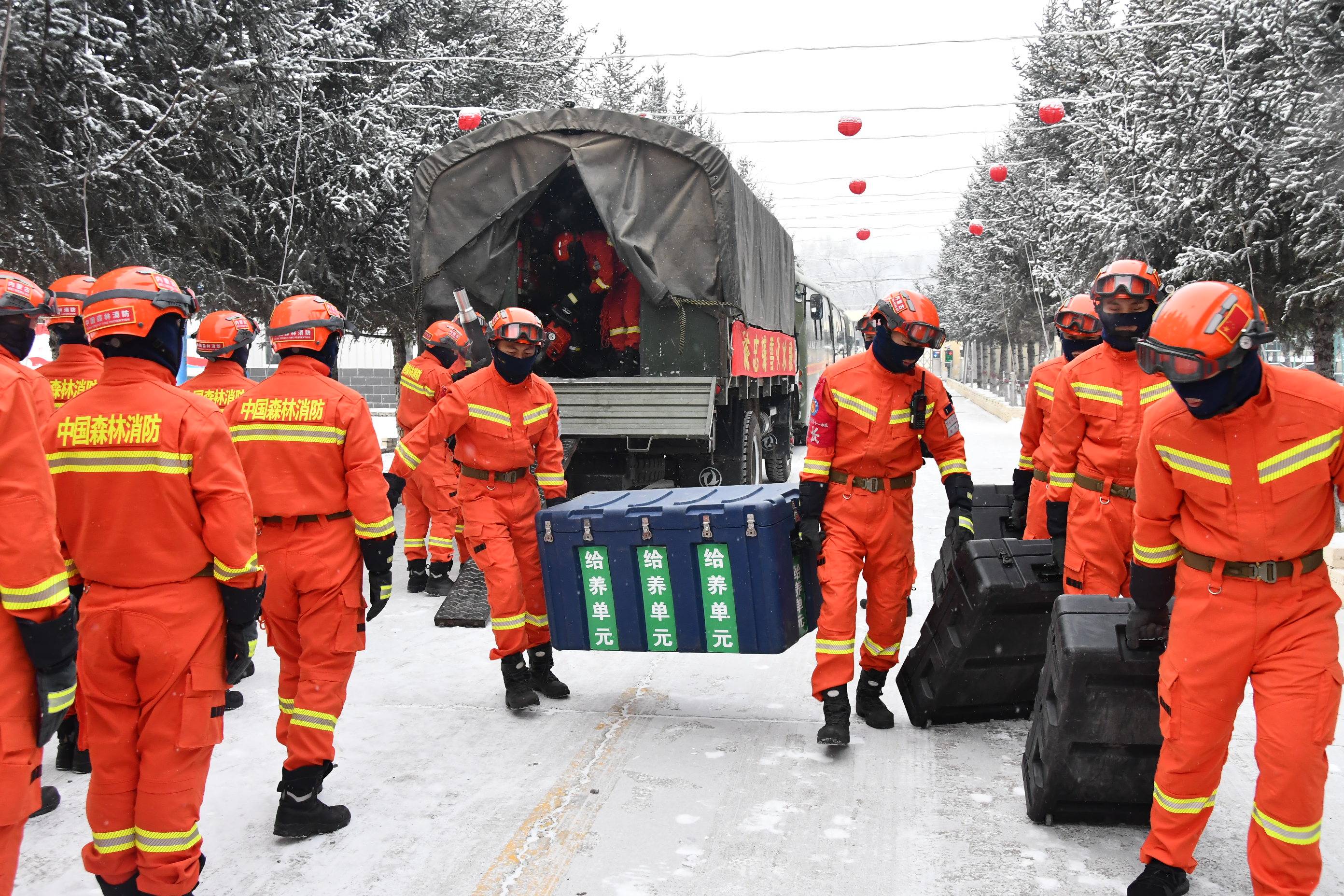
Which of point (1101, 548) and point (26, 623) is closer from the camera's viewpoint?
point (26, 623)

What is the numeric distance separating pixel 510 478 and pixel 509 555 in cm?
40

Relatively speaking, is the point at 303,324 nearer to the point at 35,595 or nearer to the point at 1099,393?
the point at 35,595

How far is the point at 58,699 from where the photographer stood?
8.39ft

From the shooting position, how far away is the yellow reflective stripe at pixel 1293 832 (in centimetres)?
298

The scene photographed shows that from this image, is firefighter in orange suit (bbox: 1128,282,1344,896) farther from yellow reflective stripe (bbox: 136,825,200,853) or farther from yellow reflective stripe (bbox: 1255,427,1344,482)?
yellow reflective stripe (bbox: 136,825,200,853)

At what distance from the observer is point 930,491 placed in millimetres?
13477

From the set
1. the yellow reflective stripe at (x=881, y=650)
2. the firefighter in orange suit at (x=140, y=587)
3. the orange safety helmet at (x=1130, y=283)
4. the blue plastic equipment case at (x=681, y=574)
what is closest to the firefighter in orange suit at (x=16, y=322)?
the firefighter in orange suit at (x=140, y=587)

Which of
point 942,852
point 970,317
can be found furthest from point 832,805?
point 970,317

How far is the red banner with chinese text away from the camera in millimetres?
9570

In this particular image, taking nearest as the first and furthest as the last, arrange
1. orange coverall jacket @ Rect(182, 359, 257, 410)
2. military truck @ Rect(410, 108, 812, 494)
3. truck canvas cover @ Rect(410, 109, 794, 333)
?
orange coverall jacket @ Rect(182, 359, 257, 410), military truck @ Rect(410, 108, 812, 494), truck canvas cover @ Rect(410, 109, 794, 333)

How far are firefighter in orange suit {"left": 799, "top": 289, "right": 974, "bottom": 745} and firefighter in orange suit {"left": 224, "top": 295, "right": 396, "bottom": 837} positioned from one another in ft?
6.53

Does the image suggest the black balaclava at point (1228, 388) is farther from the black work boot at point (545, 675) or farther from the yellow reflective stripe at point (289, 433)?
the black work boot at point (545, 675)

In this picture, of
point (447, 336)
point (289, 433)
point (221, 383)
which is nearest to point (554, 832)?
point (289, 433)

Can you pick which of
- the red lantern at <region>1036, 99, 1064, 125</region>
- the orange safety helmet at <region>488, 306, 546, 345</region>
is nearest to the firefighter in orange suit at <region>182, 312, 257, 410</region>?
the orange safety helmet at <region>488, 306, 546, 345</region>
